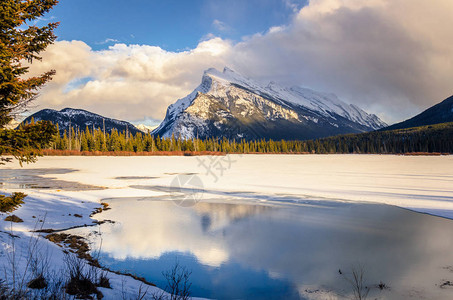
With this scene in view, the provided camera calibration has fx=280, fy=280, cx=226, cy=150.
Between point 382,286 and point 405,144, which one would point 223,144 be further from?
point 382,286

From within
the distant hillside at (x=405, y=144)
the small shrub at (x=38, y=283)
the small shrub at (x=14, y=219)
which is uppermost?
the distant hillside at (x=405, y=144)

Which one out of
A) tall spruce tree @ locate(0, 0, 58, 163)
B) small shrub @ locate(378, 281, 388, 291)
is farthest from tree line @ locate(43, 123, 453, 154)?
small shrub @ locate(378, 281, 388, 291)

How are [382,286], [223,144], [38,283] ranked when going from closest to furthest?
[38,283] → [382,286] → [223,144]

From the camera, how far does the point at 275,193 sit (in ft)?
80.6

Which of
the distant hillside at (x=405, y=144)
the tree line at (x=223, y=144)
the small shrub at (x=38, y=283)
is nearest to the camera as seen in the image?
the small shrub at (x=38, y=283)

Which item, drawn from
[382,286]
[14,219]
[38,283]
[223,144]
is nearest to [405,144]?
[223,144]

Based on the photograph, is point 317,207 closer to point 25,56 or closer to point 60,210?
point 60,210

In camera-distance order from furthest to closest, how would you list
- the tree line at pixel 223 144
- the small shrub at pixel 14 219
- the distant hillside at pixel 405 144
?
the distant hillside at pixel 405 144 < the tree line at pixel 223 144 < the small shrub at pixel 14 219

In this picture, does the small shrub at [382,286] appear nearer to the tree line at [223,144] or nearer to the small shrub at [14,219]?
the small shrub at [14,219]

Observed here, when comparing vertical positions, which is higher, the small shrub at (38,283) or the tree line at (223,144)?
the tree line at (223,144)

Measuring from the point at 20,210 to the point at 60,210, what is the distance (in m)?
2.27

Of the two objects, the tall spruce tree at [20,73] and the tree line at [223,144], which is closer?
the tall spruce tree at [20,73]

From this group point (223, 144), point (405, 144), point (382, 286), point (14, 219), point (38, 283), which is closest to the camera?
point (38, 283)

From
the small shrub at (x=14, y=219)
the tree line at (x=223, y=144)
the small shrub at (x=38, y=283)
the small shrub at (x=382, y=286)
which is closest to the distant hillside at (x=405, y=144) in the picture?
the tree line at (x=223, y=144)
